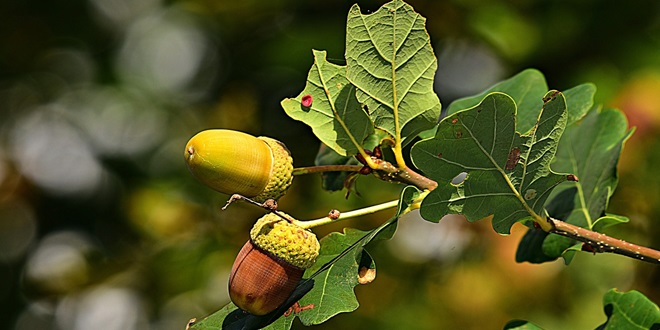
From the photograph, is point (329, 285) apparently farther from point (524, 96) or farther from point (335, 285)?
point (524, 96)

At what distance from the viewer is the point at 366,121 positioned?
33.5 inches

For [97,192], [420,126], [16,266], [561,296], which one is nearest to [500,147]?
[420,126]

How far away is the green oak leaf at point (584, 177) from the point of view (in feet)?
3.58

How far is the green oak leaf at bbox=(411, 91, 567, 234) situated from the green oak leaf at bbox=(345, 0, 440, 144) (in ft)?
0.19

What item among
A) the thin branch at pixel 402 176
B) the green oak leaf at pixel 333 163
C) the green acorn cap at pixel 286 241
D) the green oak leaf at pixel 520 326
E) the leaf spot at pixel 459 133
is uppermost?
the leaf spot at pixel 459 133

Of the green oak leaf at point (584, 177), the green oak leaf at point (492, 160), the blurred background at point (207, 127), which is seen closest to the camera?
the green oak leaf at point (492, 160)

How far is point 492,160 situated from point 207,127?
2.08 m

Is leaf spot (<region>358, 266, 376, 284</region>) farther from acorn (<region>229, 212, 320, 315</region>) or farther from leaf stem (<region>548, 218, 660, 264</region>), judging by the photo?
leaf stem (<region>548, 218, 660, 264</region>)

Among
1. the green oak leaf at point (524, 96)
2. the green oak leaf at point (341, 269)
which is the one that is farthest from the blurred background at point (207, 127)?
the green oak leaf at point (341, 269)

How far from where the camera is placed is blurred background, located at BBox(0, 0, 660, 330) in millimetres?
2285

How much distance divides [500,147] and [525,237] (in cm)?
41

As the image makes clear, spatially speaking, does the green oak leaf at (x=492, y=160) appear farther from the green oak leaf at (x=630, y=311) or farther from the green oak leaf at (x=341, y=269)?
the green oak leaf at (x=630, y=311)

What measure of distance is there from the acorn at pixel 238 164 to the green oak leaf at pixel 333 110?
5cm

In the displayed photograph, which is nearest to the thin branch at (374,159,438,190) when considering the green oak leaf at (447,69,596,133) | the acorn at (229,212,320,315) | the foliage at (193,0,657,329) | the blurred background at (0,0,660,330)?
the foliage at (193,0,657,329)
